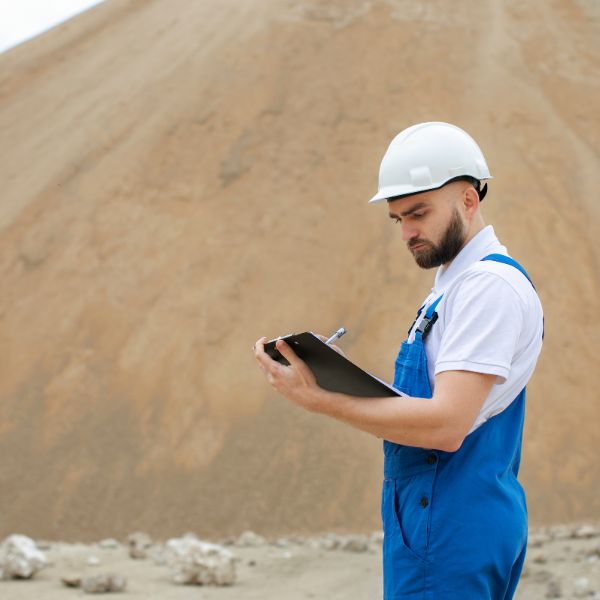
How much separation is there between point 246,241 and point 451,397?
11232mm

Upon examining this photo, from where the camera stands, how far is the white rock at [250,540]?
9.20m

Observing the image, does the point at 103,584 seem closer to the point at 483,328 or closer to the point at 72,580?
the point at 72,580

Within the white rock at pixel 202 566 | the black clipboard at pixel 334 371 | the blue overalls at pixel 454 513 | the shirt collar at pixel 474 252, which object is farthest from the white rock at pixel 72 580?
the shirt collar at pixel 474 252

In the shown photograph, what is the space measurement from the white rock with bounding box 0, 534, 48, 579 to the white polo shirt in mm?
4887

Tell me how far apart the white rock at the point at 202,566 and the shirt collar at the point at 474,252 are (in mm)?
4695

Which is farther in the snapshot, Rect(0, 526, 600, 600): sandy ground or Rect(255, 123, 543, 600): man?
Rect(0, 526, 600, 600): sandy ground

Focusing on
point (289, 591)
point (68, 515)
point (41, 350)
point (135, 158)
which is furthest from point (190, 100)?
point (289, 591)

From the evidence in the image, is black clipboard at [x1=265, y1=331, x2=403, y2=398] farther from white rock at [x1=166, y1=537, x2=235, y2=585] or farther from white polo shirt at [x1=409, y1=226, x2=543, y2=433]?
white rock at [x1=166, y1=537, x2=235, y2=585]

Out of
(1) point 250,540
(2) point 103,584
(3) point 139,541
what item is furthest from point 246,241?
(2) point 103,584

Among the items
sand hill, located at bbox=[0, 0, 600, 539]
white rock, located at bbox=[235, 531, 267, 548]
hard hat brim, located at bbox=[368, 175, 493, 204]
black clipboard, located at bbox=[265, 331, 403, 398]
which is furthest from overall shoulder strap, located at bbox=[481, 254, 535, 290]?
sand hill, located at bbox=[0, 0, 600, 539]

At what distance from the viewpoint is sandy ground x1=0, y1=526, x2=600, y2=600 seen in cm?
629

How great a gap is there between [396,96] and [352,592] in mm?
10631

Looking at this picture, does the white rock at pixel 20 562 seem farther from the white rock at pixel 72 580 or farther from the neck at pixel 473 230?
the neck at pixel 473 230

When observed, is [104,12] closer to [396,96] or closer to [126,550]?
[396,96]
